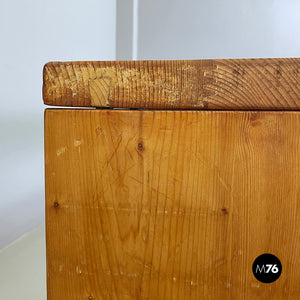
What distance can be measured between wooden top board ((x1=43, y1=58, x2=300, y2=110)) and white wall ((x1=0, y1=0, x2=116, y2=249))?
0.90 m

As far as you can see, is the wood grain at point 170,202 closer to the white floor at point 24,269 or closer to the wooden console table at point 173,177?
the wooden console table at point 173,177

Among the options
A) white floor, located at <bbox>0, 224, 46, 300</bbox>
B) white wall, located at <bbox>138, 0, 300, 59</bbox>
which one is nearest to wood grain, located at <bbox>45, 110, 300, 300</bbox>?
white floor, located at <bbox>0, 224, 46, 300</bbox>

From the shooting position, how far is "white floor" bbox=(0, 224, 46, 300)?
3.16 feet

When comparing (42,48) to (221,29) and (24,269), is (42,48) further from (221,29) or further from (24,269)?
(221,29)

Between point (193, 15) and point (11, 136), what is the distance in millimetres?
2198

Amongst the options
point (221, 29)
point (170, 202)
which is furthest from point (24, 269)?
point (221, 29)

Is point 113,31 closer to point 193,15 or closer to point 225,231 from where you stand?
point 193,15

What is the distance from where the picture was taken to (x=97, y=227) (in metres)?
0.44

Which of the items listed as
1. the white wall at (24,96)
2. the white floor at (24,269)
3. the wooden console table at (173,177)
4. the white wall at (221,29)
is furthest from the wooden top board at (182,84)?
the white wall at (221,29)

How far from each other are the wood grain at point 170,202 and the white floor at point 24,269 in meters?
0.58

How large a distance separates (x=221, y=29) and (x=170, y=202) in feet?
9.68

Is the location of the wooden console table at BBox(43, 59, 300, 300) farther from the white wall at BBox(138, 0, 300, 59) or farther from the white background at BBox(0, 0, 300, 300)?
the white wall at BBox(138, 0, 300, 59)

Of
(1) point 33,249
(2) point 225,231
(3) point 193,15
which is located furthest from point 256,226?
(3) point 193,15

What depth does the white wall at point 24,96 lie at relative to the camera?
4.13 ft
